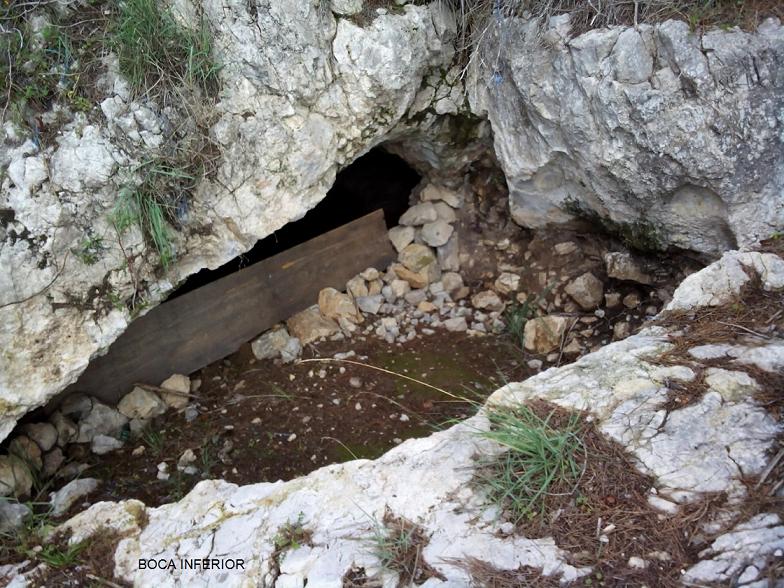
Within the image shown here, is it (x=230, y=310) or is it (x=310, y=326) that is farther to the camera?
(x=310, y=326)

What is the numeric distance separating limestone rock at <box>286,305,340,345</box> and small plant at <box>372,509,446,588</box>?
2.17 m

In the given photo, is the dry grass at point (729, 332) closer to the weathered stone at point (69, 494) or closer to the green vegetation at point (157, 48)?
the green vegetation at point (157, 48)

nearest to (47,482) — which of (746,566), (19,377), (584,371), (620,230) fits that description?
(19,377)

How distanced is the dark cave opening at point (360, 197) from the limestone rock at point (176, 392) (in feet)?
4.09

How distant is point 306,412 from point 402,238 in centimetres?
162

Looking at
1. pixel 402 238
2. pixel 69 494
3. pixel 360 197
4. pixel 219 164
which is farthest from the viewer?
pixel 360 197

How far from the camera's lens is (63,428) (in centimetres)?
351

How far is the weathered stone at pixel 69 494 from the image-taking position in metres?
3.01

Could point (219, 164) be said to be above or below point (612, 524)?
above

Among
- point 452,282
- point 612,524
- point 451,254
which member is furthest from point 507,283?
point 612,524

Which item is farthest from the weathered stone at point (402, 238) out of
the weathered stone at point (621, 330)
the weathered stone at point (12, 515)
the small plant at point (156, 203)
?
the weathered stone at point (12, 515)

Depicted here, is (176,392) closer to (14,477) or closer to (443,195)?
Result: (14,477)

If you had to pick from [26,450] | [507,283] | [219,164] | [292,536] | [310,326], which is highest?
[219,164]

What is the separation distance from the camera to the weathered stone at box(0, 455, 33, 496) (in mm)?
3053
